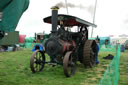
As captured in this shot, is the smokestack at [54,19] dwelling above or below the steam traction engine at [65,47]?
above

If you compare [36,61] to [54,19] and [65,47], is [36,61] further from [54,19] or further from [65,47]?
[54,19]

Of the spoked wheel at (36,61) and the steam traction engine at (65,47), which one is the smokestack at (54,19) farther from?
the spoked wheel at (36,61)

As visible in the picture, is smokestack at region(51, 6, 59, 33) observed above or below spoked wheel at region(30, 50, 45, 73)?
above

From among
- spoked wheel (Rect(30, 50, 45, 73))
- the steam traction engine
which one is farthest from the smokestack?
spoked wheel (Rect(30, 50, 45, 73))

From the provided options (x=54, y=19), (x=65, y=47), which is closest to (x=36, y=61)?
(x=65, y=47)

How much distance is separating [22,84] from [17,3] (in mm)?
2536

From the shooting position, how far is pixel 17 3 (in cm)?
295

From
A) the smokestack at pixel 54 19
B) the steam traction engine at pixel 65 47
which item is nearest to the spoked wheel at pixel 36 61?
the steam traction engine at pixel 65 47

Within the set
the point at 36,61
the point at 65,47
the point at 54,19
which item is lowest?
the point at 36,61

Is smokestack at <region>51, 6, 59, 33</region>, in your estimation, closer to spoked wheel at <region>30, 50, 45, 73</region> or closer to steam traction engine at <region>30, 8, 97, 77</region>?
steam traction engine at <region>30, 8, 97, 77</region>

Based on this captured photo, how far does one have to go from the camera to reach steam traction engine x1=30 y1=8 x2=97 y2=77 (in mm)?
5930

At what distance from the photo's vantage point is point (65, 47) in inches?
241

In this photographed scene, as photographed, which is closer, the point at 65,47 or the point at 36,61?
the point at 65,47

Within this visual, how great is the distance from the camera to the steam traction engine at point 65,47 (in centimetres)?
593
